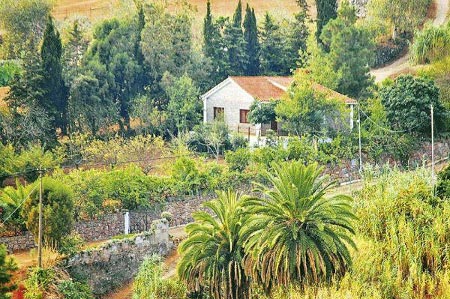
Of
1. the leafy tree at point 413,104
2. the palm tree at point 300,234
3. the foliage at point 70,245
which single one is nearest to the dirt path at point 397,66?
the leafy tree at point 413,104

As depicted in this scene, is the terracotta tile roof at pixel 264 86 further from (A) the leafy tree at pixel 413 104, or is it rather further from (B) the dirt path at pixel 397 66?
(B) the dirt path at pixel 397 66

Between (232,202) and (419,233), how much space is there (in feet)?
20.8

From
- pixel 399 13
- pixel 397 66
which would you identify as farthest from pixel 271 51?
pixel 399 13

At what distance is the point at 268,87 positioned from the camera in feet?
174

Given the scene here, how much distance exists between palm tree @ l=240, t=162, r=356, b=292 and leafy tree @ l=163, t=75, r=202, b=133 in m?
25.3

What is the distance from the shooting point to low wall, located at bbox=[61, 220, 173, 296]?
31.2m

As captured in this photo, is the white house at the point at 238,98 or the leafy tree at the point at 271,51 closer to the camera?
the white house at the point at 238,98

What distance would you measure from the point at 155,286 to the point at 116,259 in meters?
4.31

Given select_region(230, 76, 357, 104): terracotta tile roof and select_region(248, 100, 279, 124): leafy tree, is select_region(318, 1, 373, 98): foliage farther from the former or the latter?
select_region(248, 100, 279, 124): leafy tree

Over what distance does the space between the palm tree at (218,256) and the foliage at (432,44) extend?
33121mm

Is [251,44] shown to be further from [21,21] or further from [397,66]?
[21,21]

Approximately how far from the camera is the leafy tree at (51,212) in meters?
30.1

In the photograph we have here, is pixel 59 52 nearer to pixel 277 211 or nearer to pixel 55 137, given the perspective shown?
pixel 55 137

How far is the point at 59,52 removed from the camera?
153 ft
